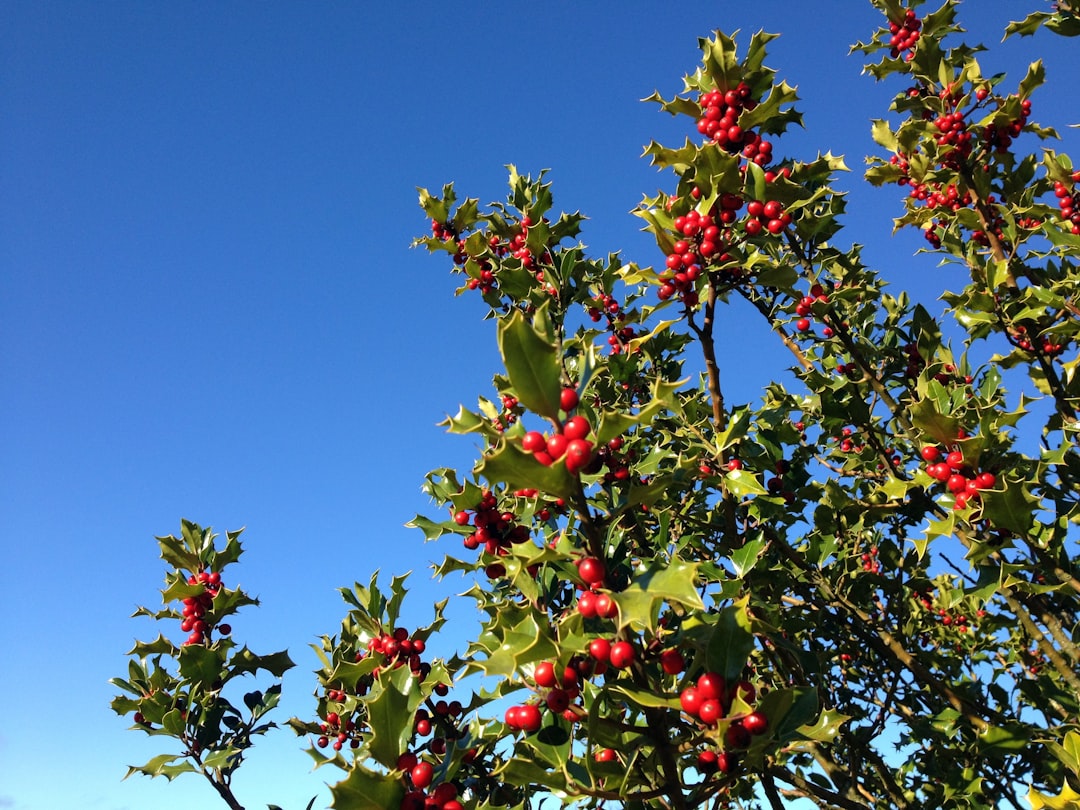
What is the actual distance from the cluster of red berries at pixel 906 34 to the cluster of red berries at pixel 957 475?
3163mm

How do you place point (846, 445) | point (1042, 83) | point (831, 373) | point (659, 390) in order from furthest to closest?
point (846, 445) < point (831, 373) < point (1042, 83) < point (659, 390)

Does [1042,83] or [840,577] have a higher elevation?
[1042,83]

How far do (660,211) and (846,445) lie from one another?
3283mm

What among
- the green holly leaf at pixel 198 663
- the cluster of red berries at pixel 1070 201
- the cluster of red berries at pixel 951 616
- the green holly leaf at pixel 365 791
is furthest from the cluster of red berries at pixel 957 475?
the cluster of red berries at pixel 951 616

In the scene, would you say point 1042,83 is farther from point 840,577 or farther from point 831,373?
point 840,577

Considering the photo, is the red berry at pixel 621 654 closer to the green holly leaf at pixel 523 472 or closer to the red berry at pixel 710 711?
the red berry at pixel 710 711

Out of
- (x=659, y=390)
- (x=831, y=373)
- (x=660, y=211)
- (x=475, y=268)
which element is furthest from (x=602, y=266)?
(x=659, y=390)

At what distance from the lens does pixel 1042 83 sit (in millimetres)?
4473

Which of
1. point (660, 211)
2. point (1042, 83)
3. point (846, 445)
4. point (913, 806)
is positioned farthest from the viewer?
point (846, 445)

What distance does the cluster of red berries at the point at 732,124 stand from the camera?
3377 millimetres

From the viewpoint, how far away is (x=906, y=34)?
486 centimetres

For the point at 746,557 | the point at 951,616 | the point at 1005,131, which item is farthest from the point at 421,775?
the point at 951,616

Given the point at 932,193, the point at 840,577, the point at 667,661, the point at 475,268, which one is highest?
the point at 475,268

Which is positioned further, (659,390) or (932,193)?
(932,193)
